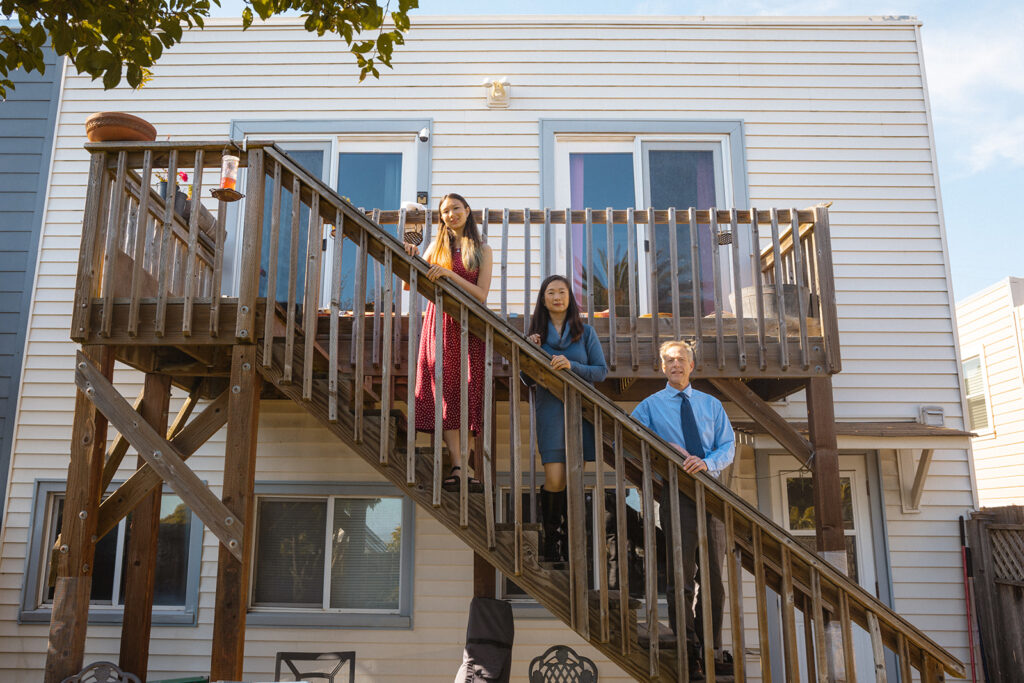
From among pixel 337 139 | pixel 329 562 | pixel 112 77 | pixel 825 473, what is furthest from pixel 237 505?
pixel 337 139

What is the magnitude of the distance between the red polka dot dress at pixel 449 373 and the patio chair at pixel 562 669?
2.12 m

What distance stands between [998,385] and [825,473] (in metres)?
7.65

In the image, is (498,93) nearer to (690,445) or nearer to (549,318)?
(549,318)

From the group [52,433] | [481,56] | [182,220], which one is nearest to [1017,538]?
[481,56]

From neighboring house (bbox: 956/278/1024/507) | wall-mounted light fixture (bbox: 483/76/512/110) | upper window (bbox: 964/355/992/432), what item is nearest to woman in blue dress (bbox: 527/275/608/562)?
wall-mounted light fixture (bbox: 483/76/512/110)

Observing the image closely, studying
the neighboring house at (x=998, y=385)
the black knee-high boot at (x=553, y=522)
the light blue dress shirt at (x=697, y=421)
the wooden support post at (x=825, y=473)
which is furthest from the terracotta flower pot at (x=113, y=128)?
the neighboring house at (x=998, y=385)

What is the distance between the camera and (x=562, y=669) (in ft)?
17.6

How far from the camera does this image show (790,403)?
6.46m

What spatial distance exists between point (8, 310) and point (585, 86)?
5.57m

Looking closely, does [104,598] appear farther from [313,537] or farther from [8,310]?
[8,310]

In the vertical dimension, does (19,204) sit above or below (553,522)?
above

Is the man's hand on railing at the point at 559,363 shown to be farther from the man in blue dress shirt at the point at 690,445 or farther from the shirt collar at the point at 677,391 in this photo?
the shirt collar at the point at 677,391

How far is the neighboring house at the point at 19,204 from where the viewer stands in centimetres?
652

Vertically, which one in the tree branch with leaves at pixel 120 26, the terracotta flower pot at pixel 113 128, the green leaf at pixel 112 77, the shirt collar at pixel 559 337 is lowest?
Answer: the shirt collar at pixel 559 337
